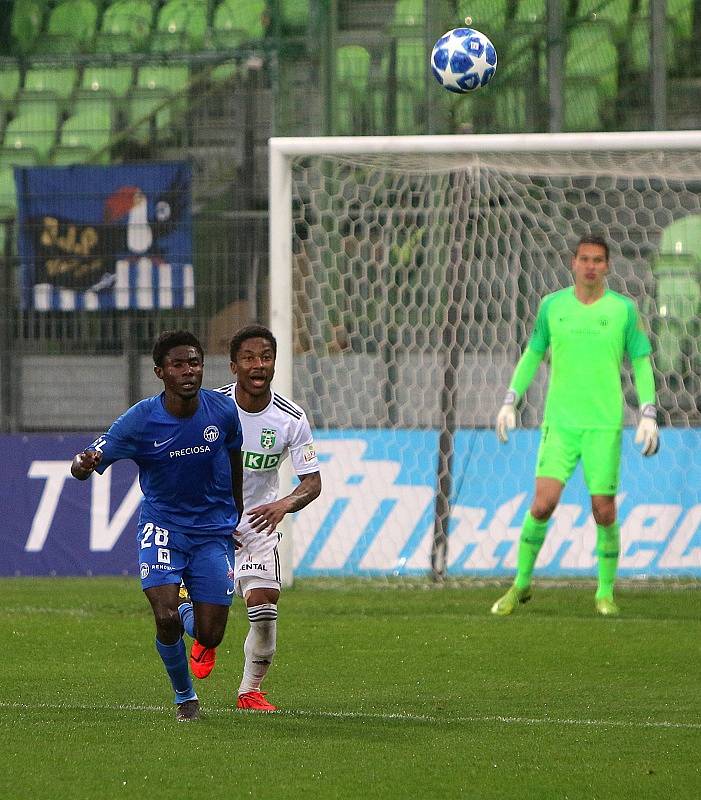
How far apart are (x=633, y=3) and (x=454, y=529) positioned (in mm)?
6207

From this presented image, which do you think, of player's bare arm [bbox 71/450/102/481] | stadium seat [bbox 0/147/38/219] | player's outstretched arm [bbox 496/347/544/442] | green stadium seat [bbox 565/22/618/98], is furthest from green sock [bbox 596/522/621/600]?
stadium seat [bbox 0/147/38/219]

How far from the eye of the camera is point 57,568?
12734 millimetres

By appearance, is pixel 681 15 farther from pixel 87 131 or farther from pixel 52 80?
pixel 52 80

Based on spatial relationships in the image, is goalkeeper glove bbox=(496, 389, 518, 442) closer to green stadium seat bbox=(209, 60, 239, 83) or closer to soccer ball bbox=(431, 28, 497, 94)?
soccer ball bbox=(431, 28, 497, 94)

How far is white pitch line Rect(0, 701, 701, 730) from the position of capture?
257 inches

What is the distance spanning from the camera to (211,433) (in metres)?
6.53

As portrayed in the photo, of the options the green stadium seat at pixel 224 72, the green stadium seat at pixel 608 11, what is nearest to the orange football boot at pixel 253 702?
the green stadium seat at pixel 224 72

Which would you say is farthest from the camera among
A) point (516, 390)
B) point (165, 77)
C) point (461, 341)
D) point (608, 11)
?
point (608, 11)

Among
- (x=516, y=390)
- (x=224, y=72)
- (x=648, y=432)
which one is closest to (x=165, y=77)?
(x=224, y=72)

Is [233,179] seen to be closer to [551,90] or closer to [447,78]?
[551,90]

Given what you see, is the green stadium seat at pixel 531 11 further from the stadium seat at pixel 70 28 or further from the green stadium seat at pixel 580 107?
the stadium seat at pixel 70 28

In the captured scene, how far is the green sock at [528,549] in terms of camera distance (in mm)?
10266

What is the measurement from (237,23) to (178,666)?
10470 millimetres

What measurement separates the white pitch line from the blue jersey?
33.2 inches
